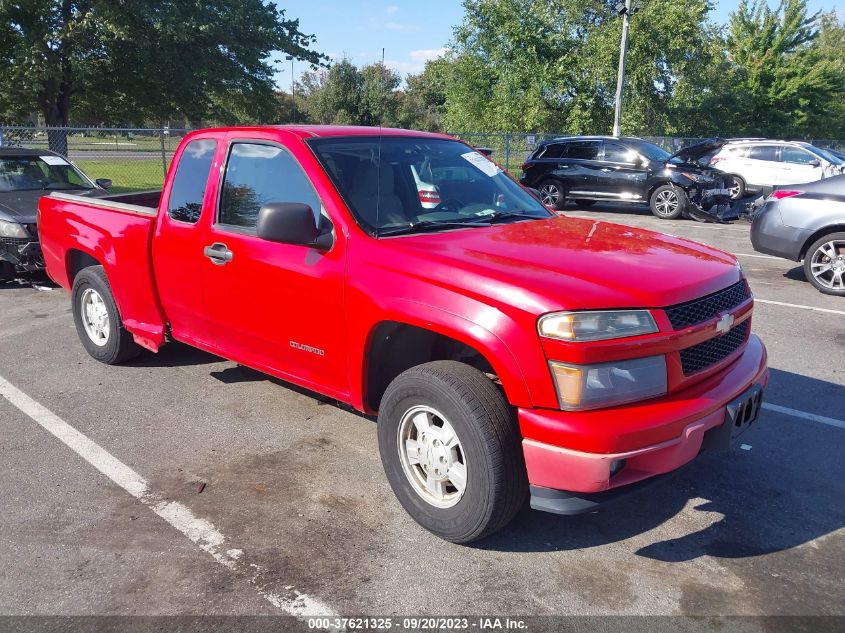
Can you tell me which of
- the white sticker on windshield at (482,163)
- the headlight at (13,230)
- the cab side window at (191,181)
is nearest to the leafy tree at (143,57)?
the headlight at (13,230)

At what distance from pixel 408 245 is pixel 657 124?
110ft

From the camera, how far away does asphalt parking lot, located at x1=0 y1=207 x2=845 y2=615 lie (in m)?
2.94

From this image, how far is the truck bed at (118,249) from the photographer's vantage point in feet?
16.4

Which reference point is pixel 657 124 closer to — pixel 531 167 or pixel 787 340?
pixel 531 167

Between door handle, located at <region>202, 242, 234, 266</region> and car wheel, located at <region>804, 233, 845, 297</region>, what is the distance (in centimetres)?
709

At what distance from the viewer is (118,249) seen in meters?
5.18

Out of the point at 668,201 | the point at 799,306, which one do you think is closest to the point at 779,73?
the point at 668,201

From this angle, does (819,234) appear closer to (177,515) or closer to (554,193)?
(177,515)

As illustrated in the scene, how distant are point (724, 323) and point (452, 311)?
1293 mm

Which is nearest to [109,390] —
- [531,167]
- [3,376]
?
[3,376]

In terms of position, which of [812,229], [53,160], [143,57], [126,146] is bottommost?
[812,229]

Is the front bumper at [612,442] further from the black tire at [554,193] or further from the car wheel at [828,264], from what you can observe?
the black tire at [554,193]

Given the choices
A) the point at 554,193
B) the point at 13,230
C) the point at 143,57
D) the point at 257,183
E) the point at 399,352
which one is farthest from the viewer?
the point at 143,57

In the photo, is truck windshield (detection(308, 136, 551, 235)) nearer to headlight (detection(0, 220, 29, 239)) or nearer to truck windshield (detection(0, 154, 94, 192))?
headlight (detection(0, 220, 29, 239))
